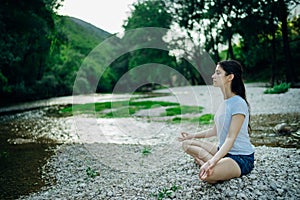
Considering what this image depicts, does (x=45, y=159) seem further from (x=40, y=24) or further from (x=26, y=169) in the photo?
(x=40, y=24)

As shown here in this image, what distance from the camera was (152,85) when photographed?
56.3 meters

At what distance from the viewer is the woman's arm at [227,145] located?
161 inches

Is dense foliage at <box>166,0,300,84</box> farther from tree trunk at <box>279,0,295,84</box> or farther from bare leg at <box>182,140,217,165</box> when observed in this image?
bare leg at <box>182,140,217,165</box>

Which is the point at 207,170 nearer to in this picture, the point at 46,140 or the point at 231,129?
the point at 231,129

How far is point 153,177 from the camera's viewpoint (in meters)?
5.50

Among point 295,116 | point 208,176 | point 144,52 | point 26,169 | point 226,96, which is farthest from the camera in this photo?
point 144,52

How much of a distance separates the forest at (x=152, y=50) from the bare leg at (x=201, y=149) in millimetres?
5874

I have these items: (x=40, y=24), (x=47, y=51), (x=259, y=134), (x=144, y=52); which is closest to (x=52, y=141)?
(x=259, y=134)

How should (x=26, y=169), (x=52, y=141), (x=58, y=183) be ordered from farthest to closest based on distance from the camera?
1. (x=52, y=141)
2. (x=26, y=169)
3. (x=58, y=183)

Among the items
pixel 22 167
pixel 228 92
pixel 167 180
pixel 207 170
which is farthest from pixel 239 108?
pixel 22 167

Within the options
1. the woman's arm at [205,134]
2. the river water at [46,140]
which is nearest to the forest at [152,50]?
the river water at [46,140]

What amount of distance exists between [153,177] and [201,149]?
1184 mm

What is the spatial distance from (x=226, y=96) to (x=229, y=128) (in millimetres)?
583

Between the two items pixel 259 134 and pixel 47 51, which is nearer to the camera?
pixel 259 134
